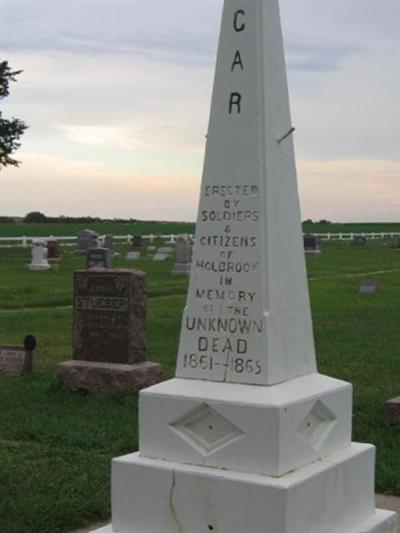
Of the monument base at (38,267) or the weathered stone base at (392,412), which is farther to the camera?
the monument base at (38,267)

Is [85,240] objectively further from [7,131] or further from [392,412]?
[392,412]

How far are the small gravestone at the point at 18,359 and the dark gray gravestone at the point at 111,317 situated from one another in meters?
0.88

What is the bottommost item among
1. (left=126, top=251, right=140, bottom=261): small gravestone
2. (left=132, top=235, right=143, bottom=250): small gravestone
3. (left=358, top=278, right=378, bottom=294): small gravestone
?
(left=358, top=278, right=378, bottom=294): small gravestone

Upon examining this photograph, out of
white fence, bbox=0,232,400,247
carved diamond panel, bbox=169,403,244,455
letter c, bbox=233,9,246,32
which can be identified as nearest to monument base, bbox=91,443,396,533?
carved diamond panel, bbox=169,403,244,455

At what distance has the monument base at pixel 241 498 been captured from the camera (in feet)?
13.1

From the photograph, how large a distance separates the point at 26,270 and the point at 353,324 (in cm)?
1682

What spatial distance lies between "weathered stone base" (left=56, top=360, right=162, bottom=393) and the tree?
108 ft

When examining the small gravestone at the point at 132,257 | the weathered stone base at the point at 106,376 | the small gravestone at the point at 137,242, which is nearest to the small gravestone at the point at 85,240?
the small gravestone at the point at 132,257

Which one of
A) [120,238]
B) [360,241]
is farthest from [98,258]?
[360,241]

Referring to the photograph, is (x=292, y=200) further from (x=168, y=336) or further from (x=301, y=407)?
(x=168, y=336)

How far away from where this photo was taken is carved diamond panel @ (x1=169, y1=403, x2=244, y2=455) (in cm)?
424

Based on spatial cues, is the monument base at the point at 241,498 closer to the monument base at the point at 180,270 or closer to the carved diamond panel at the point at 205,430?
the carved diamond panel at the point at 205,430

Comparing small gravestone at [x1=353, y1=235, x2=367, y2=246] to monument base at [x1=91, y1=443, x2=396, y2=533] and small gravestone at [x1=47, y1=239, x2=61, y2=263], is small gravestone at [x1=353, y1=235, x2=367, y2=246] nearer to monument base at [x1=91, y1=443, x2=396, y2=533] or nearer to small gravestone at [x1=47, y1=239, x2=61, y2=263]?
small gravestone at [x1=47, y1=239, x2=61, y2=263]

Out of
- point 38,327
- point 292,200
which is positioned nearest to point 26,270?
point 38,327
